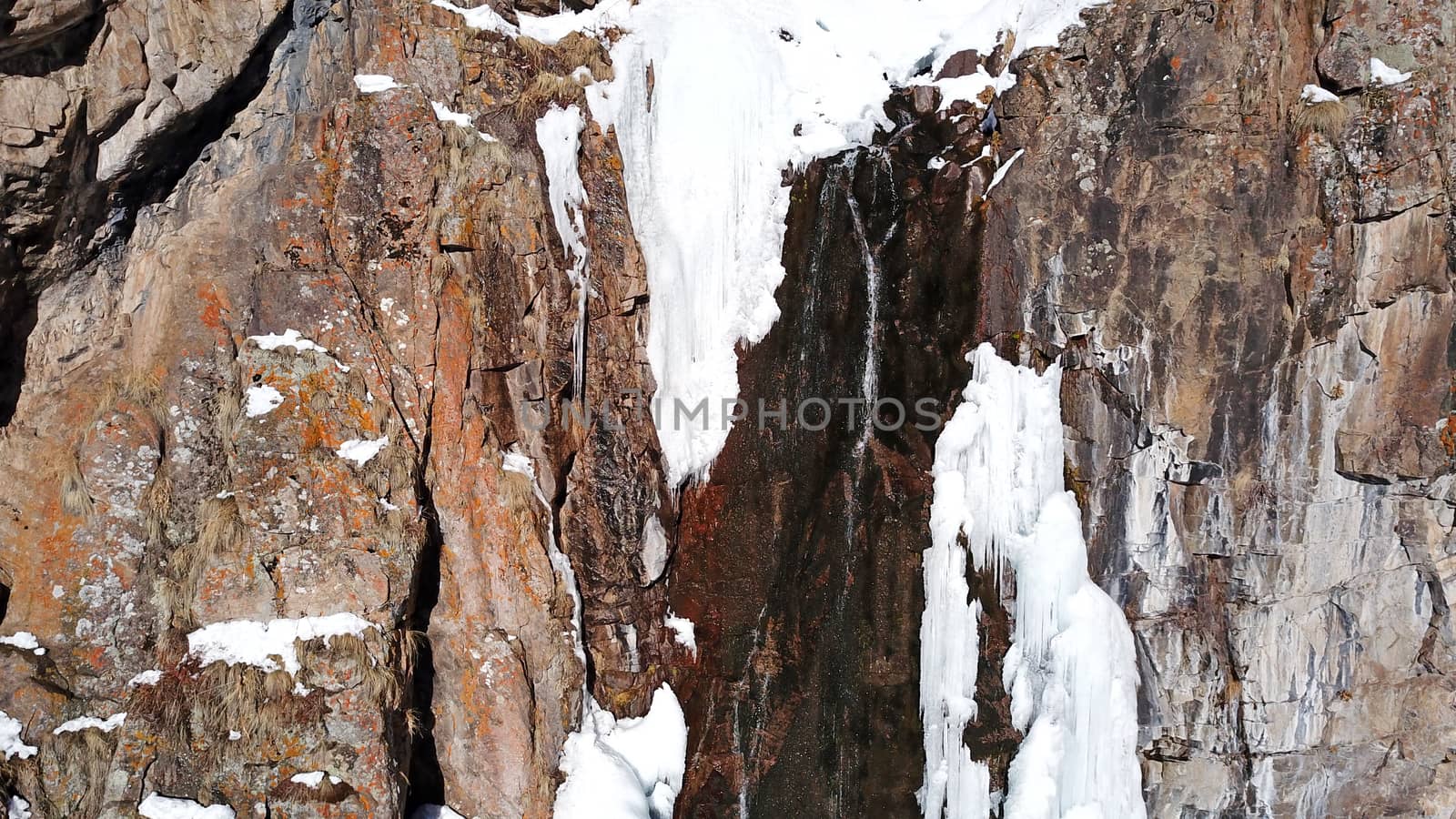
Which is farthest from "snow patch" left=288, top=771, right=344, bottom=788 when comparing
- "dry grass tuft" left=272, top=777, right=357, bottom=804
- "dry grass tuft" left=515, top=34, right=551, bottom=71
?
"dry grass tuft" left=515, top=34, right=551, bottom=71

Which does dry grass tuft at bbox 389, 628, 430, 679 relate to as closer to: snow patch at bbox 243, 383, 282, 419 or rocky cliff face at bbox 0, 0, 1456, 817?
rocky cliff face at bbox 0, 0, 1456, 817

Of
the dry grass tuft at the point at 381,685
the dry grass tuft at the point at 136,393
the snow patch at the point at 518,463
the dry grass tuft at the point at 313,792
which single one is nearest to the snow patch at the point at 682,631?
the snow patch at the point at 518,463

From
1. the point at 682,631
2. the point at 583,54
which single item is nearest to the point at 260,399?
the point at 682,631

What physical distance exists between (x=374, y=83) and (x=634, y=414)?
9.81 feet

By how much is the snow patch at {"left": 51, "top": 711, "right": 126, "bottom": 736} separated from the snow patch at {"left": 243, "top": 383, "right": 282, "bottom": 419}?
6.08 ft

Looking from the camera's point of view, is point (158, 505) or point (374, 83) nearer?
point (158, 505)

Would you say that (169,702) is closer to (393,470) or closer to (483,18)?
(393,470)

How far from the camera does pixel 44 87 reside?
216 inches

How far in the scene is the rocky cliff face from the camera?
18.7ft

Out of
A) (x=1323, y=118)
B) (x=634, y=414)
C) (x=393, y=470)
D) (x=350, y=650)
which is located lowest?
(x=350, y=650)

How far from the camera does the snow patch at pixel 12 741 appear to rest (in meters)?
5.21

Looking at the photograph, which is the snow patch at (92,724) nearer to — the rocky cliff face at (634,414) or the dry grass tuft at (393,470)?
the rocky cliff face at (634,414)

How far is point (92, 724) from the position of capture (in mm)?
5422

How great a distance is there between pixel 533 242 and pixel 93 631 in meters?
3.63
